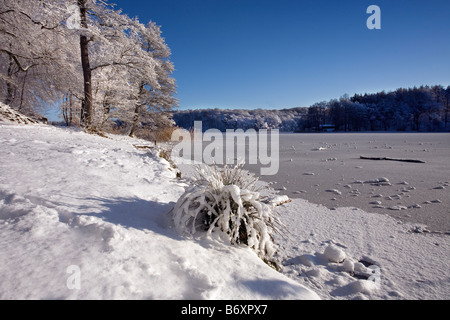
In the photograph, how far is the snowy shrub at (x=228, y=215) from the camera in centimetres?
206

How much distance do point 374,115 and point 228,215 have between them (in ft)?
236

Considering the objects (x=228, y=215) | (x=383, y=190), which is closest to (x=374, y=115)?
(x=383, y=190)

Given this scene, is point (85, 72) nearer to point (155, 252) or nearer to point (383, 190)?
point (155, 252)

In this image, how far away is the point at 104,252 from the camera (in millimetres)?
1516

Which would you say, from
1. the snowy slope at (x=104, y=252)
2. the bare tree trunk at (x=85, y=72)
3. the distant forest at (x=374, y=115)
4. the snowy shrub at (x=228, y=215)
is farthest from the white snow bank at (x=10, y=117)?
the distant forest at (x=374, y=115)

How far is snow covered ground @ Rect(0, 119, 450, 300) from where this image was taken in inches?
51.5

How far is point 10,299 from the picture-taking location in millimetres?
1109

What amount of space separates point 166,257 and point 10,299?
0.78 metres

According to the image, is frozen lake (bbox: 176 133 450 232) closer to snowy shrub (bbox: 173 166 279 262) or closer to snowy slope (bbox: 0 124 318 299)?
snowy shrub (bbox: 173 166 279 262)

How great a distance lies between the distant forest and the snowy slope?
61.0 m

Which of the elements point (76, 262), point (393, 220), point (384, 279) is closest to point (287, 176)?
point (393, 220)

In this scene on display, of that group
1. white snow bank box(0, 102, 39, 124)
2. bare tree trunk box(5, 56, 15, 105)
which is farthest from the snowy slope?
bare tree trunk box(5, 56, 15, 105)

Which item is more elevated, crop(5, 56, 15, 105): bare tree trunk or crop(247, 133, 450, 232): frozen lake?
crop(5, 56, 15, 105): bare tree trunk

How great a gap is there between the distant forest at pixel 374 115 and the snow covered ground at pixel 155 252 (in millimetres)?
59981
